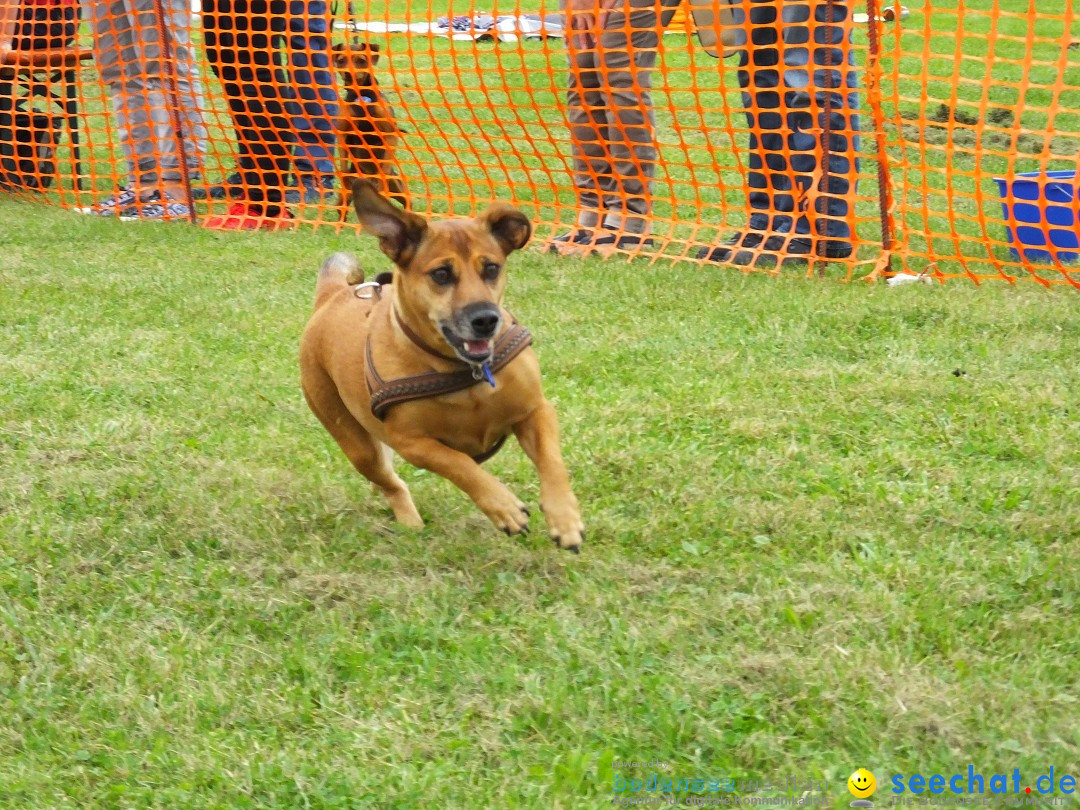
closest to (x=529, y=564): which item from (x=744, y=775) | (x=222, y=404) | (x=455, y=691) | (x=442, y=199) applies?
(x=455, y=691)

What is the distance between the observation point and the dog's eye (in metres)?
3.94

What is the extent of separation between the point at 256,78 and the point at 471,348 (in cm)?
652

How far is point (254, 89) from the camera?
32.1 feet

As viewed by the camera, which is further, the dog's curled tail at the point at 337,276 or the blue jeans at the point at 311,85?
the blue jeans at the point at 311,85

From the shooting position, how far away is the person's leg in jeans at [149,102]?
9789mm

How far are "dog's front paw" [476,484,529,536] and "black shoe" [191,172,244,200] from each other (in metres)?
6.75

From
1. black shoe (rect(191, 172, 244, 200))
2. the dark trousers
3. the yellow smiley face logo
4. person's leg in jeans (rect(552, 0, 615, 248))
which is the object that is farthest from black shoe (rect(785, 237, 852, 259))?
the yellow smiley face logo

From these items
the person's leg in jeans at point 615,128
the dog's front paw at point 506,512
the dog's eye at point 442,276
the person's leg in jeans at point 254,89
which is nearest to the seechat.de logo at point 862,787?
the dog's front paw at point 506,512

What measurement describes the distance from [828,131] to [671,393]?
8.05 feet

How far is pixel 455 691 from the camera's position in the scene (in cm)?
312

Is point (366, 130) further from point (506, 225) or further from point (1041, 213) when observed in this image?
point (506, 225)

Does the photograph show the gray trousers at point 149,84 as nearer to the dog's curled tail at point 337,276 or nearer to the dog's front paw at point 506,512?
the dog's curled tail at point 337,276

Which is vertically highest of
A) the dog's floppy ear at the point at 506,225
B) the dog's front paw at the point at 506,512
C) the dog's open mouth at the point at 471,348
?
the dog's floppy ear at the point at 506,225

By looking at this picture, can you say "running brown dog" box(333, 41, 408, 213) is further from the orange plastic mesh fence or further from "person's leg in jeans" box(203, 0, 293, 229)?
"person's leg in jeans" box(203, 0, 293, 229)
